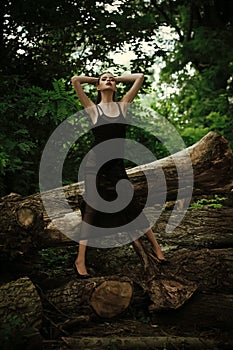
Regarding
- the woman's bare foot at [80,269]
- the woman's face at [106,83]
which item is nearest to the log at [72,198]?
the woman's bare foot at [80,269]

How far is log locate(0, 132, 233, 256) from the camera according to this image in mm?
5188

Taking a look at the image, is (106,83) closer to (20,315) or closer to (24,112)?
(24,112)

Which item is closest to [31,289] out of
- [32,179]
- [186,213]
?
[186,213]

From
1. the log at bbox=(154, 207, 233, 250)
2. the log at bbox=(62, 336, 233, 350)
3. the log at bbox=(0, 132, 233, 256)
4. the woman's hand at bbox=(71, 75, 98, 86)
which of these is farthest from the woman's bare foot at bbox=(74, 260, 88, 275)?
the woman's hand at bbox=(71, 75, 98, 86)

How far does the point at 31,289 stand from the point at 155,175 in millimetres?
2496

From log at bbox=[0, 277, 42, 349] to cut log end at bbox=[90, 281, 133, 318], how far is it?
0.64 m

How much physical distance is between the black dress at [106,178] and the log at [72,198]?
507mm

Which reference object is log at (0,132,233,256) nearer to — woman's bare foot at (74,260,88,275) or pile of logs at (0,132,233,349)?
pile of logs at (0,132,233,349)

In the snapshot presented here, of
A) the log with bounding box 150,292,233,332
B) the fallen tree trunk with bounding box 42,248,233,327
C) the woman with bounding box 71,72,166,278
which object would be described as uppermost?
the woman with bounding box 71,72,166,278

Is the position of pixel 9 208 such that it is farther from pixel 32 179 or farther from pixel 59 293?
pixel 32 179

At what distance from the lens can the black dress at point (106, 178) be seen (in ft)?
17.1

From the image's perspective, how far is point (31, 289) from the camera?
4605 mm

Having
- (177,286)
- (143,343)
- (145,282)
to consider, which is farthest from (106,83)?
(143,343)

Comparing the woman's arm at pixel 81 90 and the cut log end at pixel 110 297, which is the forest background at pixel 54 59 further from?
the cut log end at pixel 110 297
